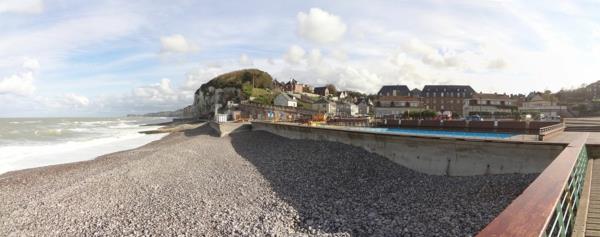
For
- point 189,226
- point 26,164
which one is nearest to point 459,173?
point 189,226

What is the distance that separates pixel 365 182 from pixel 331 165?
10.6ft

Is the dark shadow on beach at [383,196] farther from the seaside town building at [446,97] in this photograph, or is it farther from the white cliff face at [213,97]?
the seaside town building at [446,97]

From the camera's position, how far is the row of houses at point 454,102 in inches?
3216

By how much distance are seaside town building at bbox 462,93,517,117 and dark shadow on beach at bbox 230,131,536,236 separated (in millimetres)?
76296

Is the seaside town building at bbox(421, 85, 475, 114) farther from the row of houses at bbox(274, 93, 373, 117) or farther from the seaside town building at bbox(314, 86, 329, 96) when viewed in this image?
the seaside town building at bbox(314, 86, 329, 96)

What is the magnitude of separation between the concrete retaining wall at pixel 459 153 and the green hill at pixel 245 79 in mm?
99742

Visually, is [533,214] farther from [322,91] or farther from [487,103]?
[322,91]

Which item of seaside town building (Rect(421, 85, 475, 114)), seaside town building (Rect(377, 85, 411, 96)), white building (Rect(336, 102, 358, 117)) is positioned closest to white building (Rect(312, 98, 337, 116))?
white building (Rect(336, 102, 358, 117))

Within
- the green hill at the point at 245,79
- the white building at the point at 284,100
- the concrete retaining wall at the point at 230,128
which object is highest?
the green hill at the point at 245,79

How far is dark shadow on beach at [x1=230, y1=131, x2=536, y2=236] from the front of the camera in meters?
8.66

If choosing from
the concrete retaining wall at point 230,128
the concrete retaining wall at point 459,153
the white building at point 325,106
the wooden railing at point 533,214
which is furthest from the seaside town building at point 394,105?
the wooden railing at point 533,214

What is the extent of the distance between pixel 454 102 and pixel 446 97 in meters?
2.38

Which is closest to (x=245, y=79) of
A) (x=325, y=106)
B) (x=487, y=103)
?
(x=325, y=106)

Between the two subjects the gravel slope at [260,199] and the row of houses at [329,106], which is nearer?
the gravel slope at [260,199]
